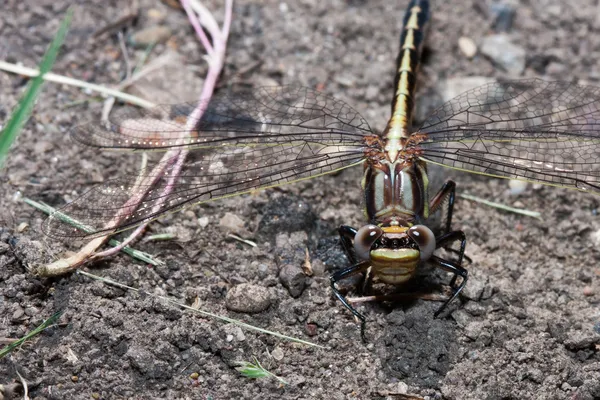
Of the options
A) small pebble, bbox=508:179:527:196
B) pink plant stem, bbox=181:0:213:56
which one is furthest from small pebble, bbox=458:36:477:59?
pink plant stem, bbox=181:0:213:56

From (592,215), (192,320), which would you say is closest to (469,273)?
(592,215)

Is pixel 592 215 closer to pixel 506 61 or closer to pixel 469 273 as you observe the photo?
pixel 469 273

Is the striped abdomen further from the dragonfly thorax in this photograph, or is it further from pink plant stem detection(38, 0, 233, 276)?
pink plant stem detection(38, 0, 233, 276)

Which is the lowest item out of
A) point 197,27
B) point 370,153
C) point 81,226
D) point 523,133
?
point 81,226

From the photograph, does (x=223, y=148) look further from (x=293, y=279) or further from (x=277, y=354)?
(x=277, y=354)

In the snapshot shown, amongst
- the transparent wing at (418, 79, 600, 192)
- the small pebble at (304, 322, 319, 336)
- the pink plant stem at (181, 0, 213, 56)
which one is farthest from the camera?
the pink plant stem at (181, 0, 213, 56)

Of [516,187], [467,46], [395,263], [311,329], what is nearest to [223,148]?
[311,329]
